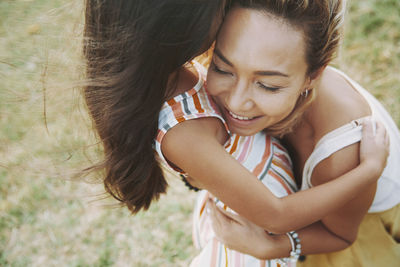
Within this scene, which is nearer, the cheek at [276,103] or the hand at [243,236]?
the cheek at [276,103]

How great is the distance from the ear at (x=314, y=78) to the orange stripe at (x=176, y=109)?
653mm

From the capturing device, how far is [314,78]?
1898mm

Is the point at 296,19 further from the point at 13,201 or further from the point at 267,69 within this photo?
the point at 13,201

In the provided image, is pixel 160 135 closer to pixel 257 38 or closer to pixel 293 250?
pixel 257 38

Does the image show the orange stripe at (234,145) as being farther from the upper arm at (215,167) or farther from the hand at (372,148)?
the hand at (372,148)

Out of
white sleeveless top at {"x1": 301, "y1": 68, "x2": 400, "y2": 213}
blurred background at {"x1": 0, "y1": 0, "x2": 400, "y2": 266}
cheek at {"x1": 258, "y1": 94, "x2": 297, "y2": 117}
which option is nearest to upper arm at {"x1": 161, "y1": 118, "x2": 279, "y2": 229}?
cheek at {"x1": 258, "y1": 94, "x2": 297, "y2": 117}

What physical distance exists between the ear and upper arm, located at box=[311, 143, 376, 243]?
1.15ft

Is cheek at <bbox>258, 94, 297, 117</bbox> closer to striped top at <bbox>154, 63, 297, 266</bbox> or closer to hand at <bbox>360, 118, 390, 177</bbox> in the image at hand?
striped top at <bbox>154, 63, 297, 266</bbox>

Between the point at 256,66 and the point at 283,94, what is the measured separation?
22 cm

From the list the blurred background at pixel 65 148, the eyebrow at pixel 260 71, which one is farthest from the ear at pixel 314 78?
the blurred background at pixel 65 148

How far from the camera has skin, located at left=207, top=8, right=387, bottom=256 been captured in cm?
158

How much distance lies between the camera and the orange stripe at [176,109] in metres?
1.62

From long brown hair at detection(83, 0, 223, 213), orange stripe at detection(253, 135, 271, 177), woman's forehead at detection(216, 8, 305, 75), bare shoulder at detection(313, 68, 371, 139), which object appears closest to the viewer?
long brown hair at detection(83, 0, 223, 213)

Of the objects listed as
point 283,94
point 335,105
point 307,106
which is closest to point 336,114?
point 335,105
